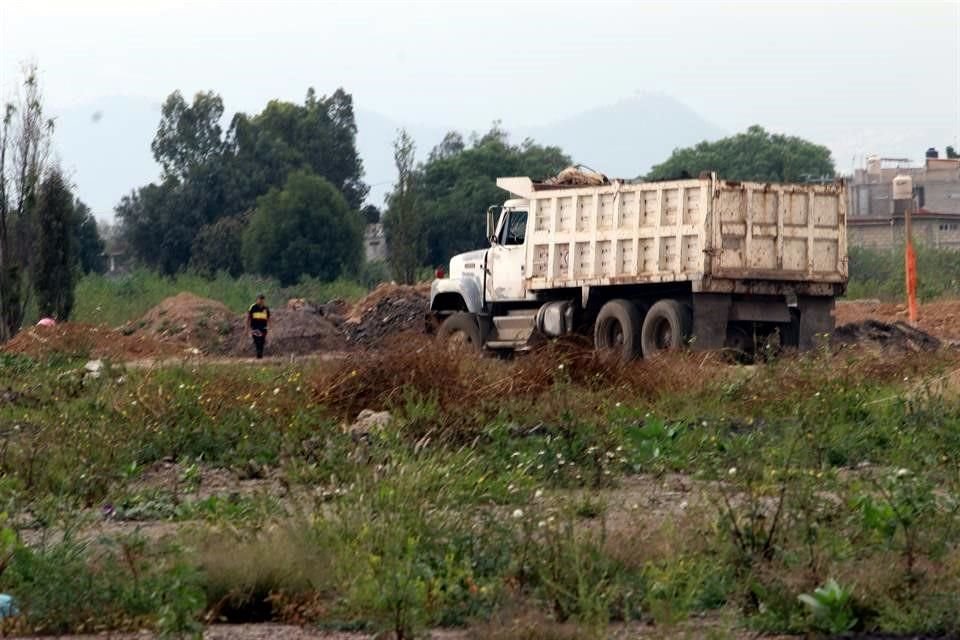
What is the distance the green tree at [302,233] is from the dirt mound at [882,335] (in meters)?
37.6

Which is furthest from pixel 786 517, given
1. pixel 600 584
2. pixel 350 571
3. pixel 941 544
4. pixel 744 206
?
pixel 744 206

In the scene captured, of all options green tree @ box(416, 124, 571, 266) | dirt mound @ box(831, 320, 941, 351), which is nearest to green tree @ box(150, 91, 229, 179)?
green tree @ box(416, 124, 571, 266)

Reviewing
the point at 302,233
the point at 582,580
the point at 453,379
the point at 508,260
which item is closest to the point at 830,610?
the point at 582,580

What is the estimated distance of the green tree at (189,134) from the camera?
80.6m

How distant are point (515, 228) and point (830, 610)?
1993 centimetres

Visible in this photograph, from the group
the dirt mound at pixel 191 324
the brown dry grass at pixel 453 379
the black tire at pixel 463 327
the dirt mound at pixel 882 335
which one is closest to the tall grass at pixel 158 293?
the dirt mound at pixel 191 324

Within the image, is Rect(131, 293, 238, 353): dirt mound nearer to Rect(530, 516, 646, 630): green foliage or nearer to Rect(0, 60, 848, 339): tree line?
Rect(0, 60, 848, 339): tree line

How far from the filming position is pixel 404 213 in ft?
161

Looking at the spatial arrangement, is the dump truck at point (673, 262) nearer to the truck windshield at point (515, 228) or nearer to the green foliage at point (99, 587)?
the truck windshield at point (515, 228)

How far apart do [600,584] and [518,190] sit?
65.0ft

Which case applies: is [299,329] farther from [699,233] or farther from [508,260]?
[699,233]

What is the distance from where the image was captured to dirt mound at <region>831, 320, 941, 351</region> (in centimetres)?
2872

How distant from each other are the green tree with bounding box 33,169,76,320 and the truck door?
1514cm

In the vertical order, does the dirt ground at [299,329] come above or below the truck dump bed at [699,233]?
below
